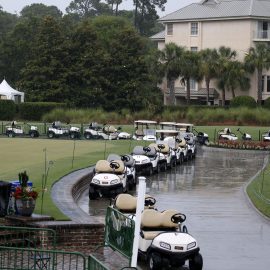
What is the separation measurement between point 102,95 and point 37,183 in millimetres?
54321

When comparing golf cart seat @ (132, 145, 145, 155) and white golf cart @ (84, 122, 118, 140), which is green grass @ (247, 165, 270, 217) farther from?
white golf cart @ (84, 122, 118, 140)

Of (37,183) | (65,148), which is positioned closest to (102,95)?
(65,148)

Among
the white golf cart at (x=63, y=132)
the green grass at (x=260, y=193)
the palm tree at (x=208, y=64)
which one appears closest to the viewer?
the green grass at (x=260, y=193)

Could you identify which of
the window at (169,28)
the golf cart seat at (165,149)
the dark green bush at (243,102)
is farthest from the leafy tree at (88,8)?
the golf cart seat at (165,149)

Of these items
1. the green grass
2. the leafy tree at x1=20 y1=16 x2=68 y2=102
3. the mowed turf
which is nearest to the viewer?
the green grass

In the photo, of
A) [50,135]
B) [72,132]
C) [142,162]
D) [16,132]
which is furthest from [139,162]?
[16,132]

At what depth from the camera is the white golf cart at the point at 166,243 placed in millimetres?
18781

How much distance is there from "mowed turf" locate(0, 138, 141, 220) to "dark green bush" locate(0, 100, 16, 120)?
20.9 m

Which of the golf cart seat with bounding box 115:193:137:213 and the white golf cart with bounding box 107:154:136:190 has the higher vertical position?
the golf cart seat with bounding box 115:193:137:213

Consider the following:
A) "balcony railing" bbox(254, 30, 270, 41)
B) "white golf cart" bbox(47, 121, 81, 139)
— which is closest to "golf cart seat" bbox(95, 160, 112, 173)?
"white golf cart" bbox(47, 121, 81, 139)

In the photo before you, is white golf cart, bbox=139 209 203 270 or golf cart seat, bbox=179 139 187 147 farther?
golf cart seat, bbox=179 139 187 147

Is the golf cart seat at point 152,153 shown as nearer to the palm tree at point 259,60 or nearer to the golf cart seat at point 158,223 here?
the golf cart seat at point 158,223

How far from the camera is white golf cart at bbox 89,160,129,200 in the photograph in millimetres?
31906

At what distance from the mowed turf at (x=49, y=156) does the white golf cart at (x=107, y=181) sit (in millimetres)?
1627
